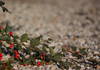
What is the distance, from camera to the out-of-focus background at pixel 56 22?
46.4 ft

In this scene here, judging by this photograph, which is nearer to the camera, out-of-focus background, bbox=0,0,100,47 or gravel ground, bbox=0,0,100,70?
gravel ground, bbox=0,0,100,70

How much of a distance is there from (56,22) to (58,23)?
25 centimetres

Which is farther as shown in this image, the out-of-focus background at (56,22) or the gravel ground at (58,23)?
the out-of-focus background at (56,22)

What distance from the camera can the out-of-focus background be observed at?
14.1 meters

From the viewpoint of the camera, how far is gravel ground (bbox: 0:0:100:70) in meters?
13.7

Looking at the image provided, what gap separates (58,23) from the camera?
1786 cm

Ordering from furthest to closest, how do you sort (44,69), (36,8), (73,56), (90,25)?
(36,8) → (90,25) → (73,56) → (44,69)

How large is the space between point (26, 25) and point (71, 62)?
24.6 feet

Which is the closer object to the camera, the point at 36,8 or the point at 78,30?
the point at 78,30

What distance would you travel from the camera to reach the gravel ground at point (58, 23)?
1366cm

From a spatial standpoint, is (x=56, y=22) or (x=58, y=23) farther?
(x=56, y=22)

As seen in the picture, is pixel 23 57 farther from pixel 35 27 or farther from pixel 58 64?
pixel 35 27

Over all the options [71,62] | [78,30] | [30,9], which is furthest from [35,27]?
[71,62]

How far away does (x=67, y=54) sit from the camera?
1006 centimetres
